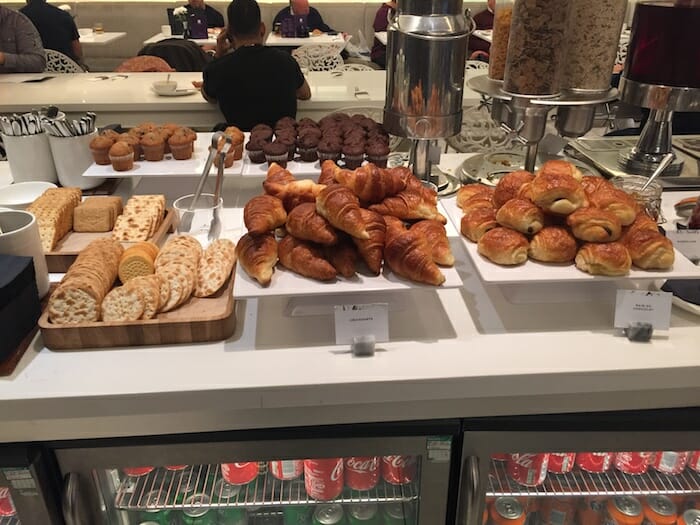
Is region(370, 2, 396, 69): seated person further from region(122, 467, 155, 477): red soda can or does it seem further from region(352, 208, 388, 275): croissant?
region(122, 467, 155, 477): red soda can

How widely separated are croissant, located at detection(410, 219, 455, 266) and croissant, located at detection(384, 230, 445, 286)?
3cm

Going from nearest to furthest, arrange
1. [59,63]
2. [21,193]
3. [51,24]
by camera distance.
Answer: [21,193] → [59,63] → [51,24]

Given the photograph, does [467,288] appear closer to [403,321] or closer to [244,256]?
[403,321]

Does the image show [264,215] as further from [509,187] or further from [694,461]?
[694,461]

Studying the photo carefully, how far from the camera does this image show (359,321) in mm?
987

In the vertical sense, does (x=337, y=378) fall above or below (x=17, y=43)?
below

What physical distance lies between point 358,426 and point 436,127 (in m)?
0.75

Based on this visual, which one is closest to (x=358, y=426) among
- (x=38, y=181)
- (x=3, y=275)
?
(x=3, y=275)

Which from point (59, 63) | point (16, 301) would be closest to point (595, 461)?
point (16, 301)

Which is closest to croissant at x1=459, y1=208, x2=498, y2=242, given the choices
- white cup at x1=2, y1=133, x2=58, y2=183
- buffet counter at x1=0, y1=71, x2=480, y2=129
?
white cup at x1=2, y1=133, x2=58, y2=183

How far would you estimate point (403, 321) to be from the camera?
3.56 ft

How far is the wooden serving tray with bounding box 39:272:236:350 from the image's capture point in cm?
97

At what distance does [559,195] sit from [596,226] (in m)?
0.08

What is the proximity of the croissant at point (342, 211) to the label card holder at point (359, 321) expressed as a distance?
12 centimetres
